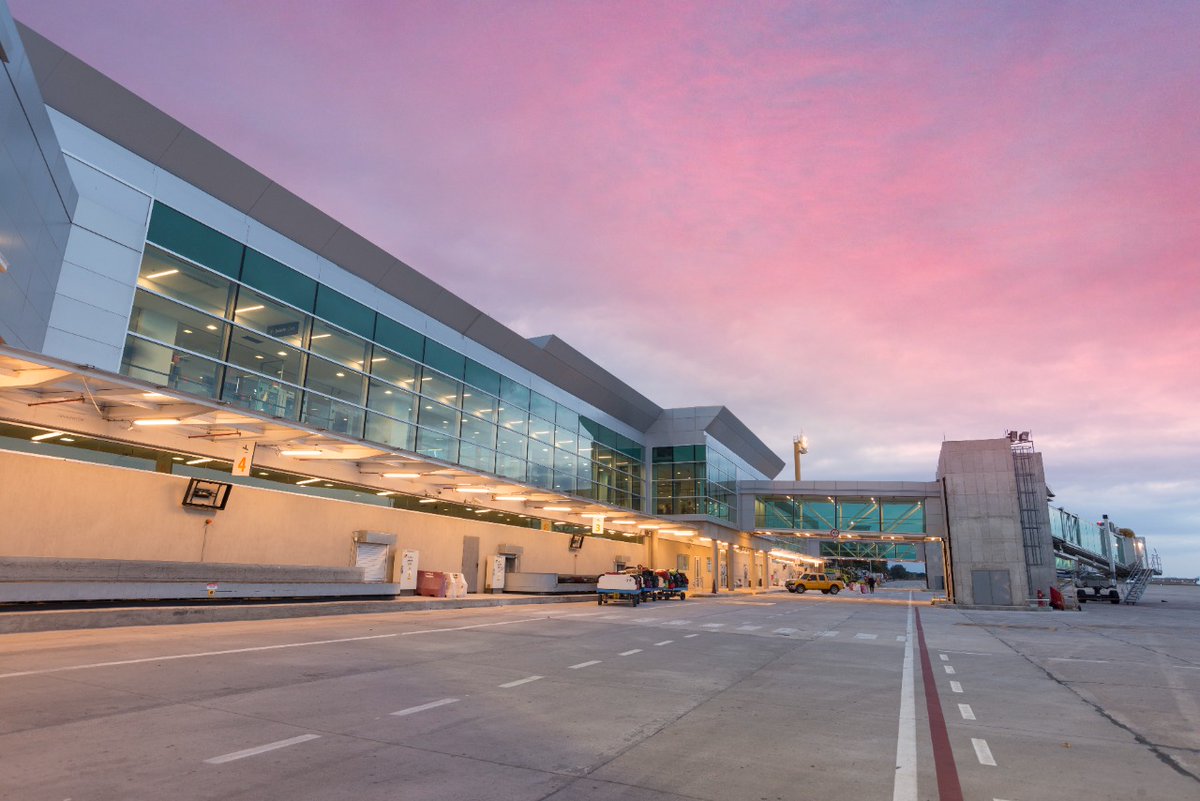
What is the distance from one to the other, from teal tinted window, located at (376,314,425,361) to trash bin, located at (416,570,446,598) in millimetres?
9930

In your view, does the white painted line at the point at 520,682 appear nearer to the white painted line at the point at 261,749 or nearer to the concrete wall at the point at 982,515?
the white painted line at the point at 261,749

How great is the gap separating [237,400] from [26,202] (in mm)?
9385

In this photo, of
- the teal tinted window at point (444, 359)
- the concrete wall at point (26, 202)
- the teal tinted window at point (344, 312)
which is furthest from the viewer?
the teal tinted window at point (444, 359)

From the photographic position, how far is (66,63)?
19500mm

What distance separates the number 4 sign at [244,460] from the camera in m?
21.1

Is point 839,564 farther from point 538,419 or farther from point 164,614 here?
point 164,614

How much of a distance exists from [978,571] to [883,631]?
2646cm

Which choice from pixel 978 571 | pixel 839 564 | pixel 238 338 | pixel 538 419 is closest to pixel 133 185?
pixel 238 338

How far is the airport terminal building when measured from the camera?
661 inches

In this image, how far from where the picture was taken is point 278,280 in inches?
1018

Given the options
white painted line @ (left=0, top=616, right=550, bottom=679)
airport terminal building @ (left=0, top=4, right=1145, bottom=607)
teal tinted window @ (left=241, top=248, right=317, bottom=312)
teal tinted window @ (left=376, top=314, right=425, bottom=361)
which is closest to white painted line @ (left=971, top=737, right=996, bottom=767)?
white painted line @ (left=0, top=616, right=550, bottom=679)

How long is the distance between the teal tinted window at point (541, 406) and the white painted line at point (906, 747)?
31463 millimetres

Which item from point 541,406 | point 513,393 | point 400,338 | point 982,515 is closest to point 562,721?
point 400,338

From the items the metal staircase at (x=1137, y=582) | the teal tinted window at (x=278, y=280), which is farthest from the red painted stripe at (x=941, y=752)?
the metal staircase at (x=1137, y=582)
